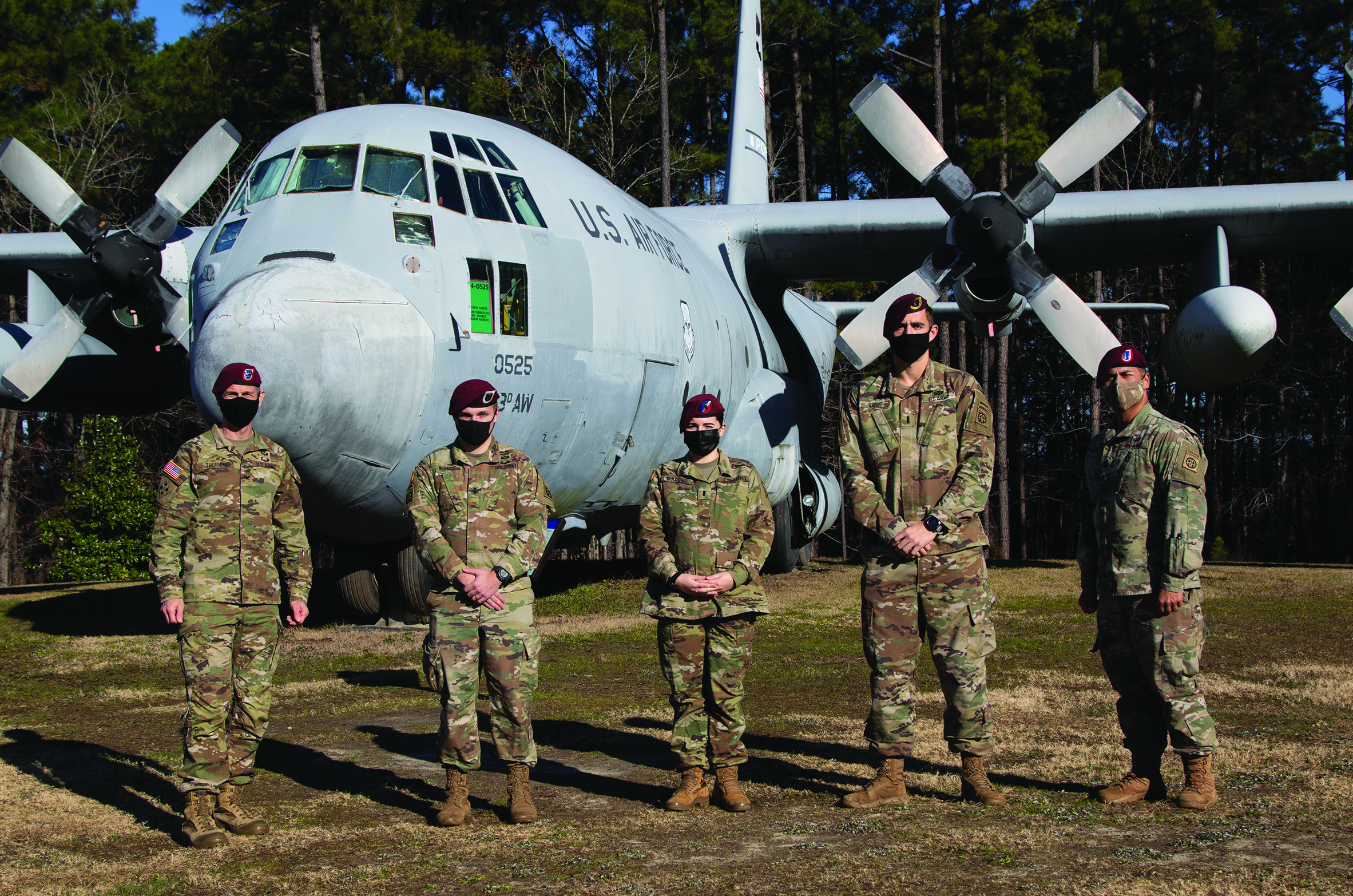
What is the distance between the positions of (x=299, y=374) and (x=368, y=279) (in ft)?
3.10

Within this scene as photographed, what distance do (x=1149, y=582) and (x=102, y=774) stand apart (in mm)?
5312

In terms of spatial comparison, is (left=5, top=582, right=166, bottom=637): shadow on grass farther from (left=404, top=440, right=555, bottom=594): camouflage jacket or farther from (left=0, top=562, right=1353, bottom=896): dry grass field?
(left=404, top=440, right=555, bottom=594): camouflage jacket

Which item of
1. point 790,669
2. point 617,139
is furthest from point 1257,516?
point 790,669

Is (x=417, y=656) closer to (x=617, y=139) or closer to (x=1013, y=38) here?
(x=617, y=139)

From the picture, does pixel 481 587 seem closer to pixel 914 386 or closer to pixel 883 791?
pixel 883 791

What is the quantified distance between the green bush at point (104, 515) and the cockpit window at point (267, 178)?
17.0 metres

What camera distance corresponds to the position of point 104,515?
2297 cm

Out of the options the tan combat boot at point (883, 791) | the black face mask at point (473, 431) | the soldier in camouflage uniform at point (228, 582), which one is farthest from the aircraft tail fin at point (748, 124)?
the tan combat boot at point (883, 791)

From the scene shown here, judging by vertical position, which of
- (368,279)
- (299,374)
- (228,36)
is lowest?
(299,374)

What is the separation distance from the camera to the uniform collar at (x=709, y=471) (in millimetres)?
5082

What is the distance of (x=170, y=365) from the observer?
14.0 m

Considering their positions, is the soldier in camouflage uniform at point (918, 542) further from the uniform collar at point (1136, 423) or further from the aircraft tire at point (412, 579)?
the aircraft tire at point (412, 579)

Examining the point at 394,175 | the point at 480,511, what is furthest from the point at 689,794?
the point at 394,175

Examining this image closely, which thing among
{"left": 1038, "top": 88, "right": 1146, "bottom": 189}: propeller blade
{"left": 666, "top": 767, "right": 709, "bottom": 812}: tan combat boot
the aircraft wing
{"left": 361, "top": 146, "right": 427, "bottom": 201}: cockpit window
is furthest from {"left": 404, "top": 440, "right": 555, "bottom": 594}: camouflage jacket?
the aircraft wing
